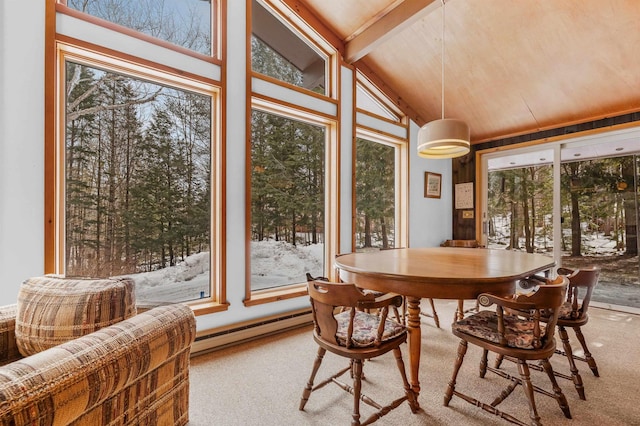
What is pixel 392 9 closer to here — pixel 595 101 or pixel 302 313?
pixel 595 101

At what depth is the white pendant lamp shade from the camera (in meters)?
2.37

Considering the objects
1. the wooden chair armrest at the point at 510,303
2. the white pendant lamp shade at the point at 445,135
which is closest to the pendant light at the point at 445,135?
the white pendant lamp shade at the point at 445,135

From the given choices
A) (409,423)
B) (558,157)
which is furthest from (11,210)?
(558,157)

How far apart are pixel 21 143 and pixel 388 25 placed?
10.8 feet

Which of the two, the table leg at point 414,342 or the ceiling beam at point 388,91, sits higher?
the ceiling beam at point 388,91

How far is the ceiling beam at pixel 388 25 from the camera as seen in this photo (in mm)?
3016

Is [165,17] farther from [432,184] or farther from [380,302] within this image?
[432,184]

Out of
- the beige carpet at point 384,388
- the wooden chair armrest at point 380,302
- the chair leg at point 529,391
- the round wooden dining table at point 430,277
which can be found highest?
the round wooden dining table at point 430,277

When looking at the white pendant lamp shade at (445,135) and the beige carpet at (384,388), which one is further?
the white pendant lamp shade at (445,135)

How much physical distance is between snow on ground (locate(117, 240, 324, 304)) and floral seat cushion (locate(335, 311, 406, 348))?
4.25ft

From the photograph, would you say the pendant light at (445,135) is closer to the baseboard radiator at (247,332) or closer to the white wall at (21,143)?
the baseboard radiator at (247,332)

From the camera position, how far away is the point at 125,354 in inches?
44.3

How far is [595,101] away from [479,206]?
1.84 metres

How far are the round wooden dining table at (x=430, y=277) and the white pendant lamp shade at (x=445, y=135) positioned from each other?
2.96 ft
